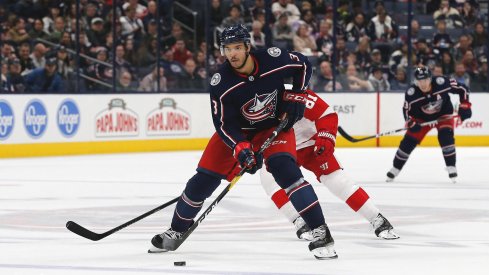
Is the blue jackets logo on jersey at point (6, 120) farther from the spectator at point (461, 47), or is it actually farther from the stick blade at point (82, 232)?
the stick blade at point (82, 232)

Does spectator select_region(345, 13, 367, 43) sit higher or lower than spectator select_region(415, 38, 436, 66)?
higher

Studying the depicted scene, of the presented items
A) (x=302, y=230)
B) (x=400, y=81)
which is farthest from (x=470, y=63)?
(x=302, y=230)

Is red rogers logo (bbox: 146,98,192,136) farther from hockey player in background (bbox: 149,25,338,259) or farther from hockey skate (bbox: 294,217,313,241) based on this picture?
hockey player in background (bbox: 149,25,338,259)

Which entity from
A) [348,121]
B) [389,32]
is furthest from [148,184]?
[389,32]

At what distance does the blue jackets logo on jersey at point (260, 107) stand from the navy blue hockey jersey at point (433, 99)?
4787mm

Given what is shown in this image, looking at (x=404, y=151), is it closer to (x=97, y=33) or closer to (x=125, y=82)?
(x=125, y=82)

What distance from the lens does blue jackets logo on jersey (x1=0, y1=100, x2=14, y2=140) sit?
12.1 meters

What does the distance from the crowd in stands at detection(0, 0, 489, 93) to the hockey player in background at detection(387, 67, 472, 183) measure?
4.59 meters

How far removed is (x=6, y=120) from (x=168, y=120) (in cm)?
227

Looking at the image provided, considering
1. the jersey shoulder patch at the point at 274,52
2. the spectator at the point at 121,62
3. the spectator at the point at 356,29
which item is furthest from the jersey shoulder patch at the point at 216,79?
the spectator at the point at 356,29

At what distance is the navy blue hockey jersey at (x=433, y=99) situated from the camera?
975 centimetres

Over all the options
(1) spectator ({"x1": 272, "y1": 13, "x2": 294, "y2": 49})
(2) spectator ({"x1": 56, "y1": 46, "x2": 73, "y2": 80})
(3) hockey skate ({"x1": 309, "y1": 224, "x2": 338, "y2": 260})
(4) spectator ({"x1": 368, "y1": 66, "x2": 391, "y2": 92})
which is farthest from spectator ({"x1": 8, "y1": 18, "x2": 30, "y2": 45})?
(3) hockey skate ({"x1": 309, "y1": 224, "x2": 338, "y2": 260})

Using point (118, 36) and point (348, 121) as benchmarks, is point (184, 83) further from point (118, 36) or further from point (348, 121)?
point (348, 121)

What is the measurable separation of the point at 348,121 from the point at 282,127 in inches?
383
